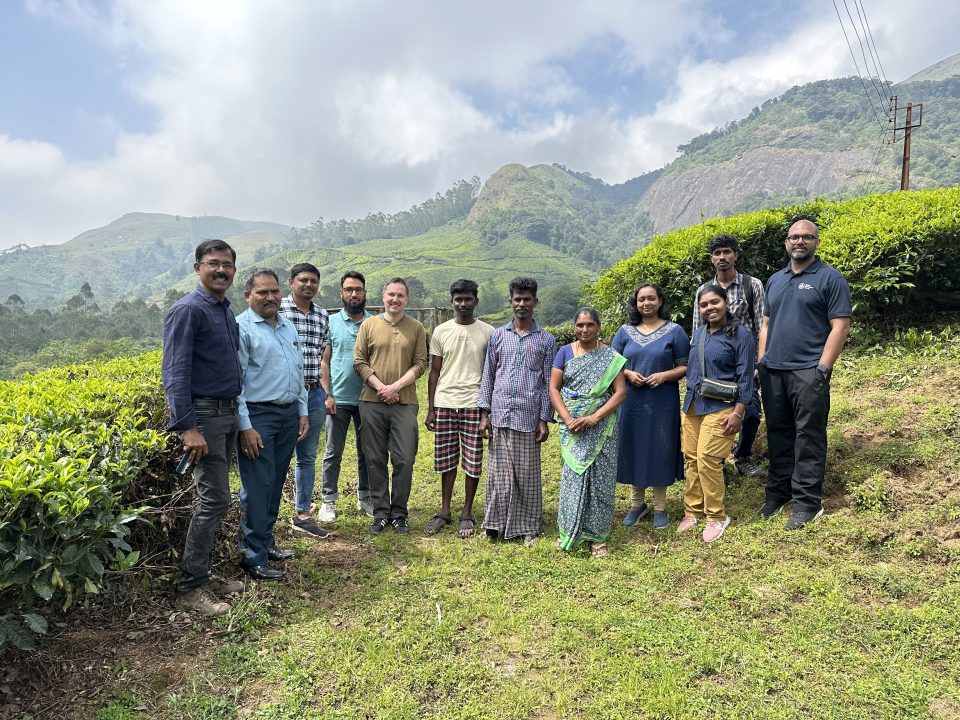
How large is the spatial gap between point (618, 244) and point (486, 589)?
397 ft

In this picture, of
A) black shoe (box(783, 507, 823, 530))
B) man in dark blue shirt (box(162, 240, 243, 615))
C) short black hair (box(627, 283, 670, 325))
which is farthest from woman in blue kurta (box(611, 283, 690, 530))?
man in dark blue shirt (box(162, 240, 243, 615))

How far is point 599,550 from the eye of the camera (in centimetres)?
384

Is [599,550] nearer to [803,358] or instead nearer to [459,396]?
[459,396]

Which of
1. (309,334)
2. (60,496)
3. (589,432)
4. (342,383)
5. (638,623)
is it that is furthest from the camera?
(342,383)

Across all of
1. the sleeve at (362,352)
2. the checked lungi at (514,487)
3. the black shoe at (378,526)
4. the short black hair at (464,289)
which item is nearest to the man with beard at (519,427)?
the checked lungi at (514,487)

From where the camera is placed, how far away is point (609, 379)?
3924 mm

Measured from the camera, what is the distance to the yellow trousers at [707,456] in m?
3.87

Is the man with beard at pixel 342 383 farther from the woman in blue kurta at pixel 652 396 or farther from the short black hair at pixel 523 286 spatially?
the woman in blue kurta at pixel 652 396

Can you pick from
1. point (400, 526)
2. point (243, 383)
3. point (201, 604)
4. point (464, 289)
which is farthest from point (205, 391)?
point (400, 526)

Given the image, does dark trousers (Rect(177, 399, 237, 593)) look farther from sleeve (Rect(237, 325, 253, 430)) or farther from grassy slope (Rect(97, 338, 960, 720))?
grassy slope (Rect(97, 338, 960, 720))

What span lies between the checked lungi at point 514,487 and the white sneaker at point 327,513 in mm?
1404

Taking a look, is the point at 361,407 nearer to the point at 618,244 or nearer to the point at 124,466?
the point at 124,466

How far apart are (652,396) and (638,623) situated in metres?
1.71

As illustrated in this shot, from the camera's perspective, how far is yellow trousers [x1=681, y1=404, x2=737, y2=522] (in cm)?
387
